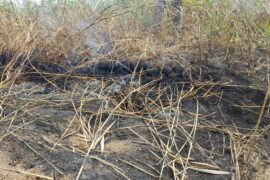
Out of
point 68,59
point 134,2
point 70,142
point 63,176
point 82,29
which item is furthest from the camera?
point 134,2

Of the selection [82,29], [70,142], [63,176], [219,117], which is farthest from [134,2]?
[63,176]

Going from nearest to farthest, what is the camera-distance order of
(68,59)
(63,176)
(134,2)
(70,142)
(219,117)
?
1. (63,176)
2. (70,142)
3. (219,117)
4. (68,59)
5. (134,2)

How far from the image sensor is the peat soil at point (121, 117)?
1506 millimetres

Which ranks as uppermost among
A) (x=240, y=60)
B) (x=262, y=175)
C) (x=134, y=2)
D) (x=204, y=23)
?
(x=134, y=2)

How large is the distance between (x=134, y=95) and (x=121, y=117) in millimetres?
221

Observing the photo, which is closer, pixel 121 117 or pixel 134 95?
pixel 121 117

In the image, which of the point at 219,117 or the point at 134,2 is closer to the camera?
the point at 219,117

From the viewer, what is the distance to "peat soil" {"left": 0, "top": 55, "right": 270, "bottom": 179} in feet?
4.94

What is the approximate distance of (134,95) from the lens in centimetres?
204

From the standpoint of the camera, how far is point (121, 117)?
186cm

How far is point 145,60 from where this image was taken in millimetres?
2352

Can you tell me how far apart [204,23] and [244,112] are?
0.87 m

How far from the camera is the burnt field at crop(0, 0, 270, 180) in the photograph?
1556 mm

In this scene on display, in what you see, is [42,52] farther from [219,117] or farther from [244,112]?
[244,112]
